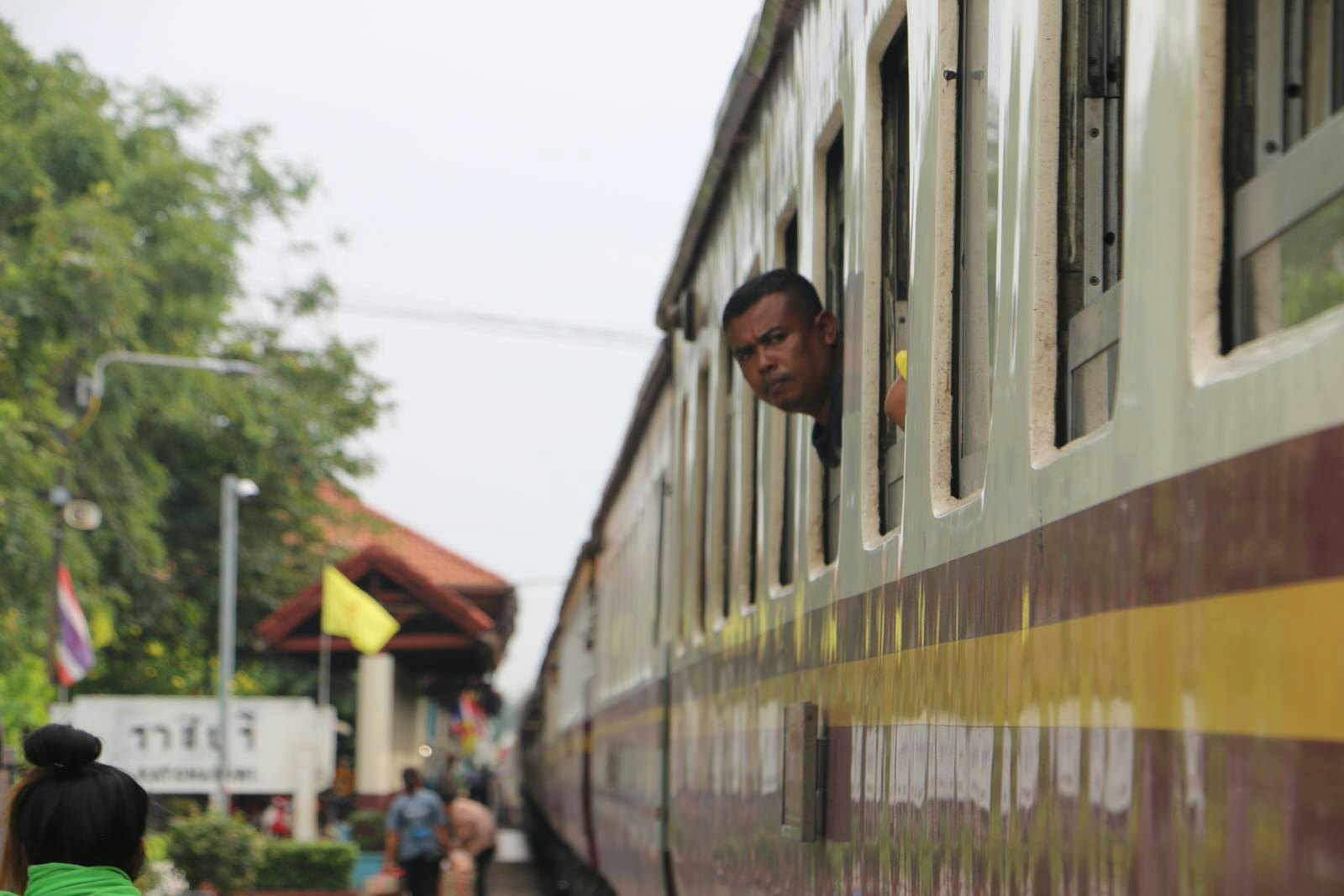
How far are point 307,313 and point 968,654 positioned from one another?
102 ft

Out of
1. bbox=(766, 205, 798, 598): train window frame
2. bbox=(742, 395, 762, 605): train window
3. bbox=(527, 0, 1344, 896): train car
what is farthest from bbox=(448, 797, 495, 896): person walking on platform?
bbox=(766, 205, 798, 598): train window frame

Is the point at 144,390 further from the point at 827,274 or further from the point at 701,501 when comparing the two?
the point at 827,274

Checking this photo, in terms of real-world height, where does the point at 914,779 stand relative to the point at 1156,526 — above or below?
below

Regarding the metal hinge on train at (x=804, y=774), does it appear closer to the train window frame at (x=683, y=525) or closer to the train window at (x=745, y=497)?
the train window at (x=745, y=497)

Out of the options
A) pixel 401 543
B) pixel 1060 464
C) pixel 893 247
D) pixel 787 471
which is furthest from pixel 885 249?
pixel 401 543

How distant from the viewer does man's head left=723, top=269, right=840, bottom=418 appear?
4.91m

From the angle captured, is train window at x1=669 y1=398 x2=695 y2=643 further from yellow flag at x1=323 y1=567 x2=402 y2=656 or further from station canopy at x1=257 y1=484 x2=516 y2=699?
station canopy at x1=257 y1=484 x2=516 y2=699

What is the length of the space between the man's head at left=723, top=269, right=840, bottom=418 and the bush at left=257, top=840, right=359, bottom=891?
17.3 metres

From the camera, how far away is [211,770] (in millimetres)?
21922

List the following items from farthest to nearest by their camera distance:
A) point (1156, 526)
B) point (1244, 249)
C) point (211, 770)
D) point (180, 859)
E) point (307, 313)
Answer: point (307, 313) < point (211, 770) < point (180, 859) < point (1156, 526) < point (1244, 249)

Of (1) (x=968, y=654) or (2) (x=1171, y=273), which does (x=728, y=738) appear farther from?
(2) (x=1171, y=273)

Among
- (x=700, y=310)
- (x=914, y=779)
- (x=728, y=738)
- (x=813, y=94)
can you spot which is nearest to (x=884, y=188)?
(x=813, y=94)

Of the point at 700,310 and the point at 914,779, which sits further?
the point at 700,310

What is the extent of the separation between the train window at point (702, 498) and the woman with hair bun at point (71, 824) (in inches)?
156
